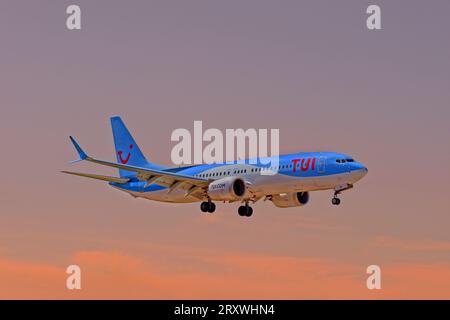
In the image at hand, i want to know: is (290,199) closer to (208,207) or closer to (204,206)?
(208,207)

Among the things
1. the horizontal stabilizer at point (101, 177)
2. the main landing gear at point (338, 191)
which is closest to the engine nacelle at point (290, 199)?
the main landing gear at point (338, 191)

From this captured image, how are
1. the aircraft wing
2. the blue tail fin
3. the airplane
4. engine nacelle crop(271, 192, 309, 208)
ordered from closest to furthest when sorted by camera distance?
the airplane → the aircraft wing → engine nacelle crop(271, 192, 309, 208) → the blue tail fin

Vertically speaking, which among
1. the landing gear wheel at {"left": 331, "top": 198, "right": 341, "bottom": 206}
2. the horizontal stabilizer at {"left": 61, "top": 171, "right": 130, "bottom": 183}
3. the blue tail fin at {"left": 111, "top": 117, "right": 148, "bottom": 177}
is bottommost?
the landing gear wheel at {"left": 331, "top": 198, "right": 341, "bottom": 206}

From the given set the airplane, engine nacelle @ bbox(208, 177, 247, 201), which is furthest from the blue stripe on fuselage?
engine nacelle @ bbox(208, 177, 247, 201)

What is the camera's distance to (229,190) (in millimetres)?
87438

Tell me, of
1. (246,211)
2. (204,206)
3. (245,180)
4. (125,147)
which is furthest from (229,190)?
(125,147)

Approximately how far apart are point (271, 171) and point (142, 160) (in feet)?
76.2

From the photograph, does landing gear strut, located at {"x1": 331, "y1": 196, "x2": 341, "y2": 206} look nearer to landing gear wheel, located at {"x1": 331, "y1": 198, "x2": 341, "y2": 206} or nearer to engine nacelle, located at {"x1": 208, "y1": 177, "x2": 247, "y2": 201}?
landing gear wheel, located at {"x1": 331, "y1": 198, "x2": 341, "y2": 206}

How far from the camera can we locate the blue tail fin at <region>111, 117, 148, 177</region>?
348ft

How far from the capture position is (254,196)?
88.4 m

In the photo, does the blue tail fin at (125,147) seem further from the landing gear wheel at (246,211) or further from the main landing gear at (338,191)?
the main landing gear at (338,191)

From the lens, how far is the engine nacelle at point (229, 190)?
87.4m
